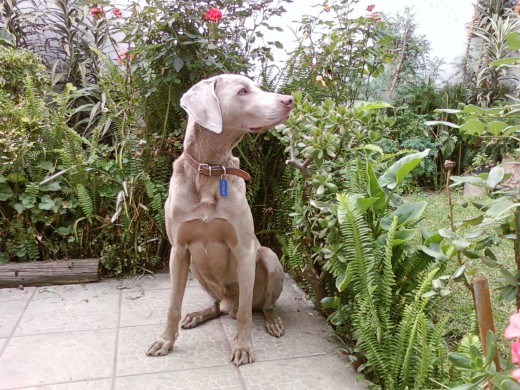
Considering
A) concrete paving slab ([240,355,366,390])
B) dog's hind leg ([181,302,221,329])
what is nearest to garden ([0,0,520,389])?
concrete paving slab ([240,355,366,390])

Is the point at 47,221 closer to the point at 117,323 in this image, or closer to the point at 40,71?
the point at 117,323

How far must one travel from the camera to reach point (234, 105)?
222 centimetres

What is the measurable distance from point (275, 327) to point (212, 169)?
3.57ft

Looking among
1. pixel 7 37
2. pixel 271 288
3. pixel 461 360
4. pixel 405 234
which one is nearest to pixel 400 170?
pixel 405 234

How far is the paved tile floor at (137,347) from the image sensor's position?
226cm

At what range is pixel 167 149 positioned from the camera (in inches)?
144

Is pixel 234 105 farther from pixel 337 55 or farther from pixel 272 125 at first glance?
pixel 337 55

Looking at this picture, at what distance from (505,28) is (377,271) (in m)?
5.29

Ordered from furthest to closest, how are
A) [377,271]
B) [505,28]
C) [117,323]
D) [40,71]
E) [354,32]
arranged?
[505,28], [40,71], [354,32], [117,323], [377,271]

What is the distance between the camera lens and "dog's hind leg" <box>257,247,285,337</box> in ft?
8.99

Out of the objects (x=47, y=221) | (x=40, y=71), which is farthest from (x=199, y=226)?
(x=40, y=71)

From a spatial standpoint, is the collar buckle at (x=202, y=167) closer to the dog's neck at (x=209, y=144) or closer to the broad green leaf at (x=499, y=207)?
the dog's neck at (x=209, y=144)

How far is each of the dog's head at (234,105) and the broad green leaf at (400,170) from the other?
61cm

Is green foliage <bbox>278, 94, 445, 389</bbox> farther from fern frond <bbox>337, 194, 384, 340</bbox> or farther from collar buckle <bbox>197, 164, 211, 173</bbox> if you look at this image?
collar buckle <bbox>197, 164, 211, 173</bbox>
